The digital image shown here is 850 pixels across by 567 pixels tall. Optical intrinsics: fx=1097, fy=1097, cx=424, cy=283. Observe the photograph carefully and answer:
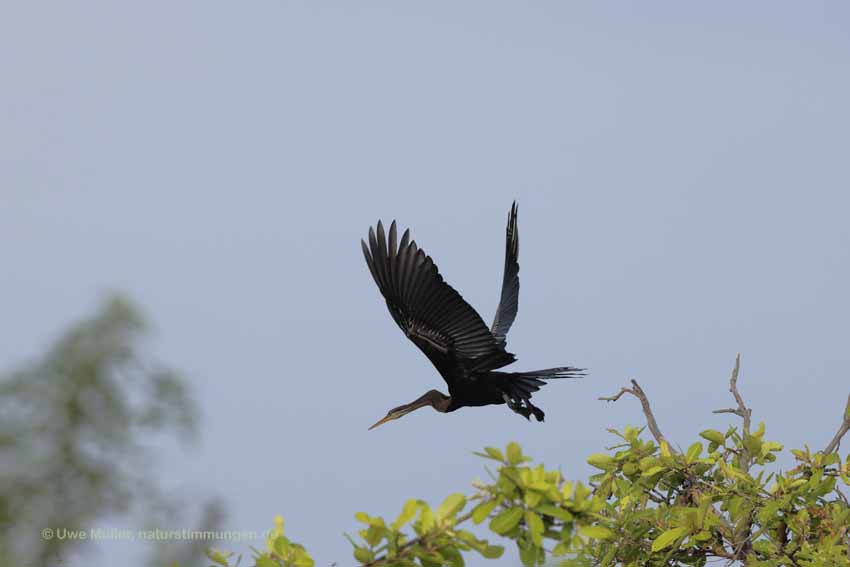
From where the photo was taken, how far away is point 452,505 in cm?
248

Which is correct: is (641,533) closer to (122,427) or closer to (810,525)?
(810,525)

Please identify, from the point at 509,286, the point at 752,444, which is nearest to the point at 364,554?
the point at 752,444

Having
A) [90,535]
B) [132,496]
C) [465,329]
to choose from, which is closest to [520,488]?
[465,329]

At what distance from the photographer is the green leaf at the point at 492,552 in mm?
2533

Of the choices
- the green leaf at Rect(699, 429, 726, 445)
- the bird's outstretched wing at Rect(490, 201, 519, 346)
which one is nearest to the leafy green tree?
the green leaf at Rect(699, 429, 726, 445)

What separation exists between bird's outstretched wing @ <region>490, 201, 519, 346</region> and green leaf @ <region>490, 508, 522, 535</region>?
3.72m

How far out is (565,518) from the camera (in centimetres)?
Answer: 241

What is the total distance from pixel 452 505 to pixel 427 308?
2771 millimetres

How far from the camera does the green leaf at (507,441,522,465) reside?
94.3 inches

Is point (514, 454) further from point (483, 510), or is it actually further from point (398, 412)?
point (398, 412)

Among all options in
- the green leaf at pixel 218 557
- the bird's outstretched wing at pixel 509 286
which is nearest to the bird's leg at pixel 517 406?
the bird's outstretched wing at pixel 509 286

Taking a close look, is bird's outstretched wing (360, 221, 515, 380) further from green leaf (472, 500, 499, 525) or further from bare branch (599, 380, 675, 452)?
green leaf (472, 500, 499, 525)

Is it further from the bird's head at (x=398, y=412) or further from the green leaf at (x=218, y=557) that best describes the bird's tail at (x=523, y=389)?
the green leaf at (x=218, y=557)

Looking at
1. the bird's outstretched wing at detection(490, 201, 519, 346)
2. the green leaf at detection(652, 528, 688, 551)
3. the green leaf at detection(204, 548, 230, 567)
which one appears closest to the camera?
the green leaf at detection(204, 548, 230, 567)
